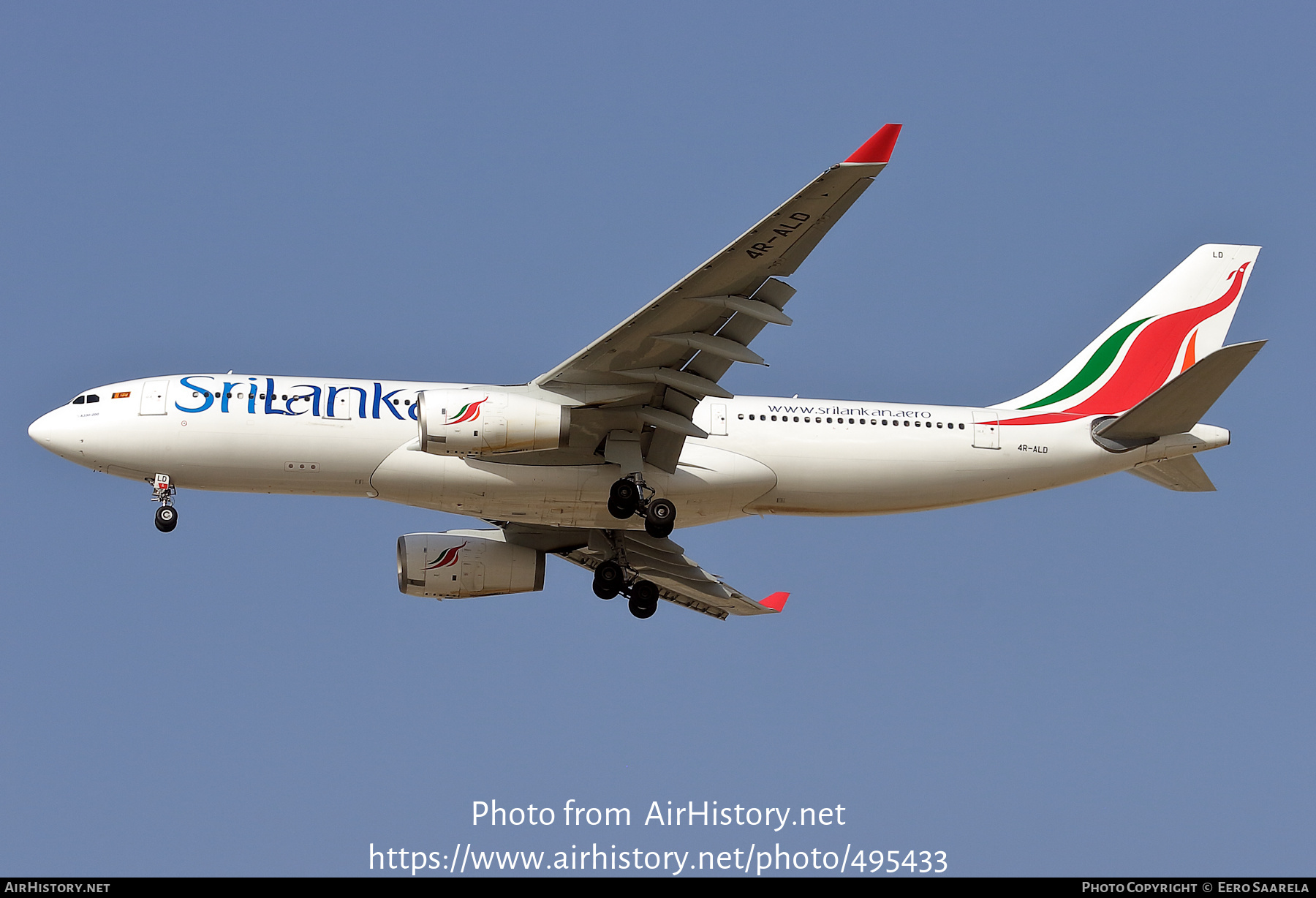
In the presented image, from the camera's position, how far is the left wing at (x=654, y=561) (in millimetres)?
35094

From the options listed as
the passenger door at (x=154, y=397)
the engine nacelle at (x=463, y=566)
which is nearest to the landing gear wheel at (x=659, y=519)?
the engine nacelle at (x=463, y=566)

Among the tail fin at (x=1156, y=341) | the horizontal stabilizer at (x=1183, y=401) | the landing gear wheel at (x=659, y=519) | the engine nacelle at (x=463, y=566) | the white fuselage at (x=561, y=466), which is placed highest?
the tail fin at (x=1156, y=341)

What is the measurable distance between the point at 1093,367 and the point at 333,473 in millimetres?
17165

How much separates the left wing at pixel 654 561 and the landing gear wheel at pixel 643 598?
0.62 m

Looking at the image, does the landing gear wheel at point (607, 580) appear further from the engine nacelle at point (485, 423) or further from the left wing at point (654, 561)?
the engine nacelle at point (485, 423)

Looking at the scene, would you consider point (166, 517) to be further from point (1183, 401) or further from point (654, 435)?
point (1183, 401)

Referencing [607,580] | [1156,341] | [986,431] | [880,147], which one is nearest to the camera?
[880,147]

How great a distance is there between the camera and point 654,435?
30.4 meters

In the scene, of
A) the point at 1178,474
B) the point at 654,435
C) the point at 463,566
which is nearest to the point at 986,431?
the point at 1178,474

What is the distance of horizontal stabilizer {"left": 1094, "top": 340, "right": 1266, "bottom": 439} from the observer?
2894 centimetres

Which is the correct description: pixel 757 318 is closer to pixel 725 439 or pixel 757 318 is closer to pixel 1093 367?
pixel 725 439

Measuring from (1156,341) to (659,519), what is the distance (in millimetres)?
12890

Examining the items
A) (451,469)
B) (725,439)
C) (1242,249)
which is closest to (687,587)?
(725,439)

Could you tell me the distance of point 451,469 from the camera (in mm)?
29641
